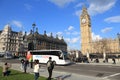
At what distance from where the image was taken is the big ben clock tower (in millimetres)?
142375

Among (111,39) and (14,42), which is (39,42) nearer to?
(14,42)

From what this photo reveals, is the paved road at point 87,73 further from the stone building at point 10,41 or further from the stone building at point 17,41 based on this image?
the stone building at point 10,41

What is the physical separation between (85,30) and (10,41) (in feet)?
189

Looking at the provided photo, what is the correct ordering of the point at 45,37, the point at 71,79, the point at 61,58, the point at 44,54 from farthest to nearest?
the point at 45,37 < the point at 44,54 < the point at 61,58 < the point at 71,79

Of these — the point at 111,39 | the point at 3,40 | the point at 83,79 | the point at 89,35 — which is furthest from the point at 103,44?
the point at 83,79

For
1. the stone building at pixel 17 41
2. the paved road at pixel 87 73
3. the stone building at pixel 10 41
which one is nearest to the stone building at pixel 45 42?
the stone building at pixel 17 41

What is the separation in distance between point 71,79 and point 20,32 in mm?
111504

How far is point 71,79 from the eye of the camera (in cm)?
1698

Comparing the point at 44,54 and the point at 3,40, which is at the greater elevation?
the point at 3,40

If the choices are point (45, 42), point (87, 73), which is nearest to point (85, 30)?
point (45, 42)

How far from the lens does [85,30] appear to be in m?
145

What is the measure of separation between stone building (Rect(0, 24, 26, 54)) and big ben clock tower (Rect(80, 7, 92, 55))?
47194mm

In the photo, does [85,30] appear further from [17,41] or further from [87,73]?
[87,73]

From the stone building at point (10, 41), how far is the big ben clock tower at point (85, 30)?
47194mm
